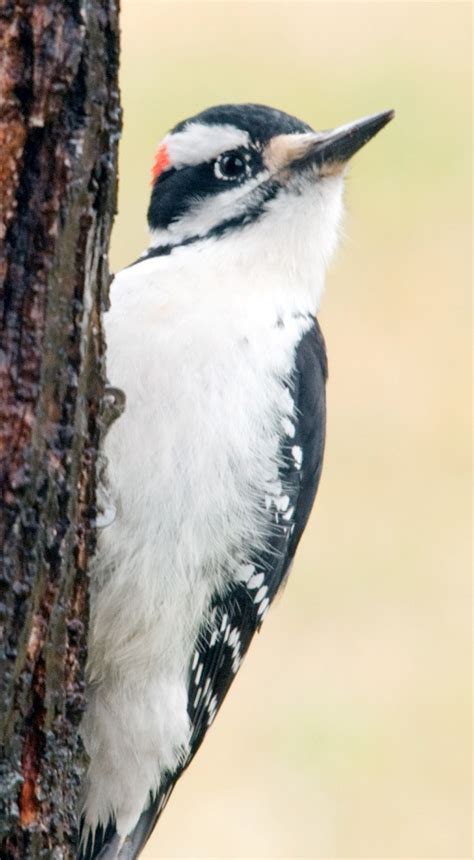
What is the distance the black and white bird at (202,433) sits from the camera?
13.1ft

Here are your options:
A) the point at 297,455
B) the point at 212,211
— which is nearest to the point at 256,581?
the point at 297,455

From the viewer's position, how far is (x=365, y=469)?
9.52 m

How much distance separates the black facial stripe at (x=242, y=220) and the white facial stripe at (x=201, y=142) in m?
0.14

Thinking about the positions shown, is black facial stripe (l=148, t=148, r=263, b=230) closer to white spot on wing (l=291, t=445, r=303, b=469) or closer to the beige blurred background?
the beige blurred background

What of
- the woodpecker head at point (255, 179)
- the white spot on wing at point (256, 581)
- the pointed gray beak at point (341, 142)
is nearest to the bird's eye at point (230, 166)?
the woodpecker head at point (255, 179)

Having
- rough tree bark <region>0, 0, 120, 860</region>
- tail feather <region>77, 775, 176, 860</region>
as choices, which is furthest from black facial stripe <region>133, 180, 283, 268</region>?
tail feather <region>77, 775, 176, 860</region>

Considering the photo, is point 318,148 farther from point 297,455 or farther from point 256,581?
point 256,581

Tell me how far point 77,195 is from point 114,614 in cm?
134

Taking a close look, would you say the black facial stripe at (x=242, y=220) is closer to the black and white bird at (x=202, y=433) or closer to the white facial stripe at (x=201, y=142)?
the black and white bird at (x=202, y=433)

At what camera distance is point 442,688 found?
827 centimetres

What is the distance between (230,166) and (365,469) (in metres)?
5.21

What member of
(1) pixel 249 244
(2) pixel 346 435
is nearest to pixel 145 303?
(1) pixel 249 244

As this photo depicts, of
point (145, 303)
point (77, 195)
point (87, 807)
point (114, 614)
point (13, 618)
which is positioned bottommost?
point (87, 807)

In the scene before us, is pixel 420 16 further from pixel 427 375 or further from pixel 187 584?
pixel 187 584
